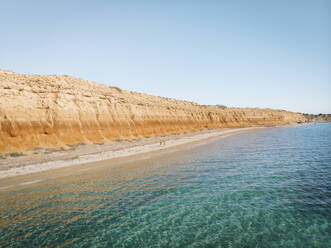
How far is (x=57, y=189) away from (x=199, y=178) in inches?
370

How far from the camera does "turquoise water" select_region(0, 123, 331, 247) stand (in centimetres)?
665

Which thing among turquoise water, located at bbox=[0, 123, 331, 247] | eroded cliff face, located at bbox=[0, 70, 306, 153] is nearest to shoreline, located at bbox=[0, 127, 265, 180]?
eroded cliff face, located at bbox=[0, 70, 306, 153]

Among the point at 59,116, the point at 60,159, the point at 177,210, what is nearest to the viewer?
the point at 177,210

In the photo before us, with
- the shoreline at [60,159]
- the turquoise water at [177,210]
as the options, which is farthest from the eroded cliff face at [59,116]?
the turquoise water at [177,210]

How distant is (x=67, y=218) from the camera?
8.41 meters

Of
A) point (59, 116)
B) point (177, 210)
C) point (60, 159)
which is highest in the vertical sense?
point (59, 116)

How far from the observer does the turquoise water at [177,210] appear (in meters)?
6.65

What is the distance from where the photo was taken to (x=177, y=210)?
8.66 metres

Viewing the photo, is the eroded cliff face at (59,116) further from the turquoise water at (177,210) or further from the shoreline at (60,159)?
the turquoise water at (177,210)

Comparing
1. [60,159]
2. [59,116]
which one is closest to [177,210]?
[60,159]

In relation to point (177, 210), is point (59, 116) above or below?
above

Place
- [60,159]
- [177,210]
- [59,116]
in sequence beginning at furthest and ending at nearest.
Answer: [59,116]
[60,159]
[177,210]

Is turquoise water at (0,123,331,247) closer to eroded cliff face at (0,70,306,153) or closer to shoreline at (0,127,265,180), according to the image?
shoreline at (0,127,265,180)

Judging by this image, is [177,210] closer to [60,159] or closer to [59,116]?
[60,159]
